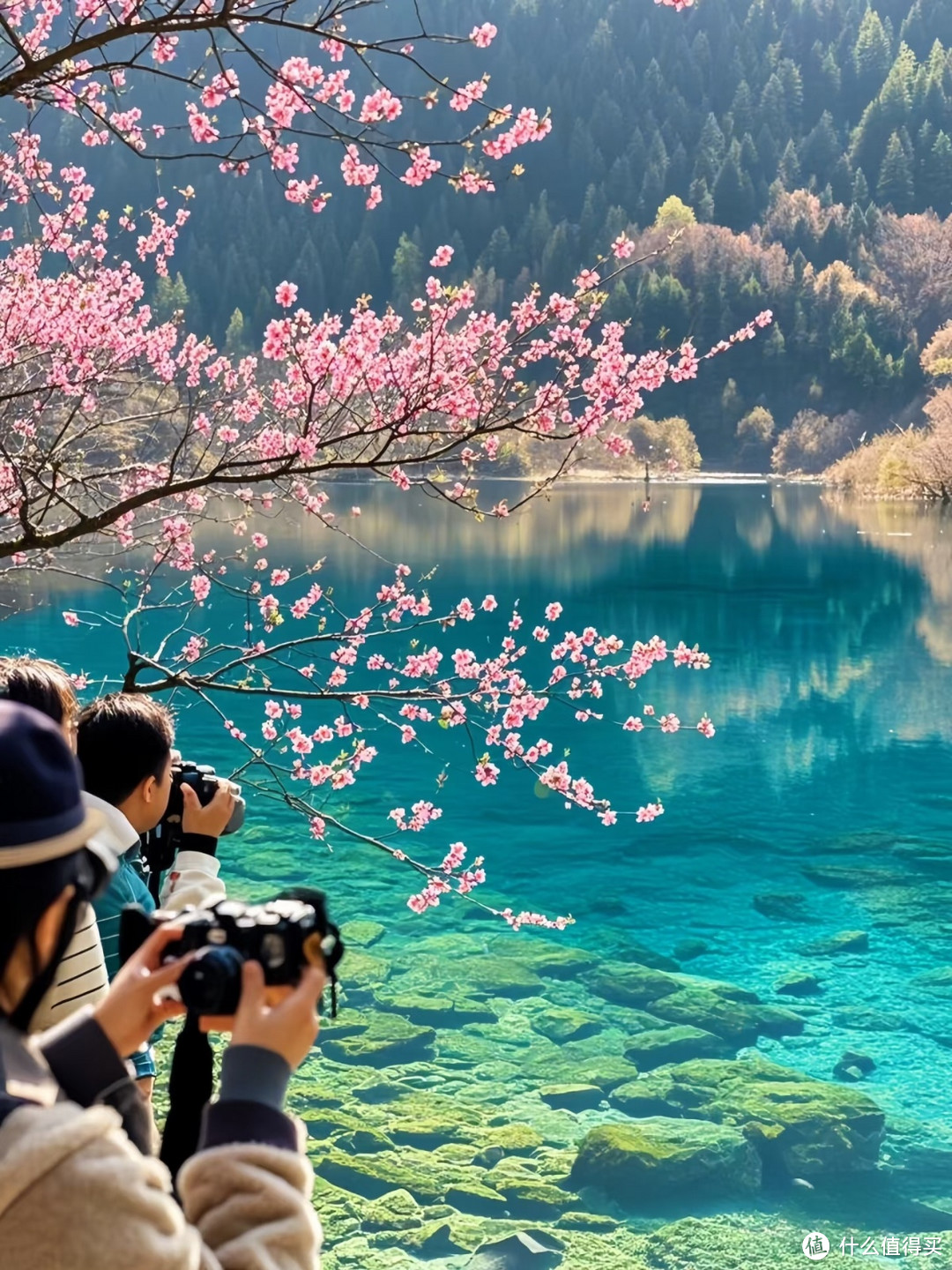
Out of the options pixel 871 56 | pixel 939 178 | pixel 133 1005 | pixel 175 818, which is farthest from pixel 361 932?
pixel 871 56

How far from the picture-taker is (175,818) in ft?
9.24

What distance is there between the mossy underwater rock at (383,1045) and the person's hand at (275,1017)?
19.8ft

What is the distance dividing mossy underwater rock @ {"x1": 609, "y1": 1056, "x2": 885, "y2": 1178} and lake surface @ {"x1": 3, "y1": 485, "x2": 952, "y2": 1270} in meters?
0.16

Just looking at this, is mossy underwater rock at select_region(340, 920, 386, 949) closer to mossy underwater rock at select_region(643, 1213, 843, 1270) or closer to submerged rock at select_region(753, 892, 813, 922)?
submerged rock at select_region(753, 892, 813, 922)

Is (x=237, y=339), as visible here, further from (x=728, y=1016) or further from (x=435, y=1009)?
(x=728, y=1016)

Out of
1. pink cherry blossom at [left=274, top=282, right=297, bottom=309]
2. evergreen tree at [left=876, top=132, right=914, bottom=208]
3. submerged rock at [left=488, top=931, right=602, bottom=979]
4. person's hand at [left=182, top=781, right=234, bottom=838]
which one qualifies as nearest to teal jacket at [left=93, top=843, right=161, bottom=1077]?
person's hand at [left=182, top=781, right=234, bottom=838]

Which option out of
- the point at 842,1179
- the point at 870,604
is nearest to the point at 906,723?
the point at 870,604

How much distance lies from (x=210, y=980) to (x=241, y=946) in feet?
0.17

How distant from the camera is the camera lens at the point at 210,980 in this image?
51.4 inches

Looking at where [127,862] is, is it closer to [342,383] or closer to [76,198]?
[342,383]

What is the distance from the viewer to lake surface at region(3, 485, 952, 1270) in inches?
258

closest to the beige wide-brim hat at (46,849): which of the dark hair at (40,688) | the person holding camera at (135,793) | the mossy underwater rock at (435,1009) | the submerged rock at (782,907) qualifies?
the dark hair at (40,688)

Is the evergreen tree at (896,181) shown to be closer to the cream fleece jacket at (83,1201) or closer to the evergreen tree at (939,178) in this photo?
the evergreen tree at (939,178)

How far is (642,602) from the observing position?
81.8 ft
